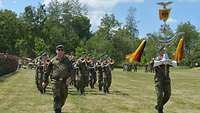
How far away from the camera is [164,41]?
1653 cm

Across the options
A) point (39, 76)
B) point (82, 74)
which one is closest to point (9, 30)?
point (39, 76)

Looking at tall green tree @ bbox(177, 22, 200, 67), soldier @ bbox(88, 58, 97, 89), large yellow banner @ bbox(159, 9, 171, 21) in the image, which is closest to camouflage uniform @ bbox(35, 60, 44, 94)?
soldier @ bbox(88, 58, 97, 89)

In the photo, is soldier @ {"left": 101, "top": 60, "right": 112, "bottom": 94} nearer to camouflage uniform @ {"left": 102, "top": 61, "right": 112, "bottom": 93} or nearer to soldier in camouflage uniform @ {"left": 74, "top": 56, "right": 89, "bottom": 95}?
camouflage uniform @ {"left": 102, "top": 61, "right": 112, "bottom": 93}

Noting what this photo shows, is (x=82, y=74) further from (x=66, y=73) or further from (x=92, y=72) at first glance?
(x=66, y=73)

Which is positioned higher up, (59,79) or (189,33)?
(189,33)

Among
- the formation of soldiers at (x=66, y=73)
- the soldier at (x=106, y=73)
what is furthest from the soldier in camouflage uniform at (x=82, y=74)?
the soldier at (x=106, y=73)

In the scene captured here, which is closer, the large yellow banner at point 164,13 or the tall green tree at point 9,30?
the large yellow banner at point 164,13

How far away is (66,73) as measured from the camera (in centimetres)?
1586

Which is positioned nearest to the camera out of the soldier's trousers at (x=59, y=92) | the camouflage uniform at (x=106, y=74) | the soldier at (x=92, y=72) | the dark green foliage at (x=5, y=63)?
the soldier's trousers at (x=59, y=92)

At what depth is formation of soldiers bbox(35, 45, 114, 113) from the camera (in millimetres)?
15820

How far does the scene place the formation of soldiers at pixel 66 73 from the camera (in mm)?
15820

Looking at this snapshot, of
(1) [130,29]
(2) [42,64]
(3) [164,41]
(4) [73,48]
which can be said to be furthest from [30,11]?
(3) [164,41]

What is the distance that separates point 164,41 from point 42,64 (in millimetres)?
10180

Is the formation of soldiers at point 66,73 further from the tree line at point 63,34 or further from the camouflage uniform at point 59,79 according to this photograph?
the tree line at point 63,34
